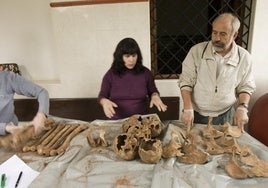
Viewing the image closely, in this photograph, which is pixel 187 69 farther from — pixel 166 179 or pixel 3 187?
pixel 3 187

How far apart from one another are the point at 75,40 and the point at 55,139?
1332mm

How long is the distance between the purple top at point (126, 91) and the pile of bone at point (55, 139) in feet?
1.18

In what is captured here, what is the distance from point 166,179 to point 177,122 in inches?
22.2

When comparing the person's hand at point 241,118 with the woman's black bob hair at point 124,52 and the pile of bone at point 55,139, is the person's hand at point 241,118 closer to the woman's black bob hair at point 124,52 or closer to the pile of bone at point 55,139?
the woman's black bob hair at point 124,52

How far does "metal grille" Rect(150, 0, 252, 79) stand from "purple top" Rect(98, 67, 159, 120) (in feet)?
2.61

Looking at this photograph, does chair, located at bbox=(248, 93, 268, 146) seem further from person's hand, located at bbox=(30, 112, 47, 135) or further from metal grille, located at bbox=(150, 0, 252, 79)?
person's hand, located at bbox=(30, 112, 47, 135)

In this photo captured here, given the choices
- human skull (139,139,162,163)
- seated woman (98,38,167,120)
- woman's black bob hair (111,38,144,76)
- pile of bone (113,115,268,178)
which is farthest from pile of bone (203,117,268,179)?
woman's black bob hair (111,38,144,76)

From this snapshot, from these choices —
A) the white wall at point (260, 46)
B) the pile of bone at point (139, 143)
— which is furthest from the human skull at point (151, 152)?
the white wall at point (260, 46)

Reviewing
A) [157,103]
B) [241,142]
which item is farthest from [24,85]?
[241,142]

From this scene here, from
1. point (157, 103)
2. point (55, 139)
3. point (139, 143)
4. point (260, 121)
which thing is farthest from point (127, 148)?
point (260, 121)

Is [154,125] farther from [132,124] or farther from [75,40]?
[75,40]

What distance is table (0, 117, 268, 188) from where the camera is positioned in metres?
0.94

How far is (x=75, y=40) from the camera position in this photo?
2383mm

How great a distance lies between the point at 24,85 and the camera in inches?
58.1
